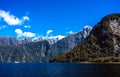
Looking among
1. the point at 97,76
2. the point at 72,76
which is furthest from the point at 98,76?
the point at 72,76

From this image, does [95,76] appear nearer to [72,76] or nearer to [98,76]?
[98,76]

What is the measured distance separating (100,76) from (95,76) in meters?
2.63

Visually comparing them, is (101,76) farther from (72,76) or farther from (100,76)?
(72,76)

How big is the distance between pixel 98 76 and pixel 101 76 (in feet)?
5.19

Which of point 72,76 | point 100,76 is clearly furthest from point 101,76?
point 72,76

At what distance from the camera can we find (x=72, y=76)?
149 metres

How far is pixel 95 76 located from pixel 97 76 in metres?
1.05

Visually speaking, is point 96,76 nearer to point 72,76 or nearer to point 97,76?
point 97,76

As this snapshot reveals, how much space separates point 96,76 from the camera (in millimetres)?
142500

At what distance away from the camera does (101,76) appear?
142 metres

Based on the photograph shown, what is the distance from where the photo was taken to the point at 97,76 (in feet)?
468

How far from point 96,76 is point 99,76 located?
1584mm

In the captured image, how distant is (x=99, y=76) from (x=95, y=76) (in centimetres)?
210

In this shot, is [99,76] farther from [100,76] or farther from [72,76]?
[72,76]
